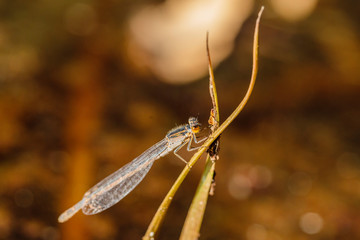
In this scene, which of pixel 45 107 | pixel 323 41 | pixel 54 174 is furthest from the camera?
pixel 323 41

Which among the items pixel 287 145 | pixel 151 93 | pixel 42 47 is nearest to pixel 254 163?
pixel 287 145

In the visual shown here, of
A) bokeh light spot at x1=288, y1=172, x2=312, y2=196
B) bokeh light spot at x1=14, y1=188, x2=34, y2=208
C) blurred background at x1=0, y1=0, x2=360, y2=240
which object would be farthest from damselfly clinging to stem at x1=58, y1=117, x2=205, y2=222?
bokeh light spot at x1=288, y1=172, x2=312, y2=196

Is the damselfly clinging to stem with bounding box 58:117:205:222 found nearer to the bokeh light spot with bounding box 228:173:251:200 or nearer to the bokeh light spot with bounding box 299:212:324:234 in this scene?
the bokeh light spot with bounding box 228:173:251:200

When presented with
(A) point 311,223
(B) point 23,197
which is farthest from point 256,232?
(B) point 23,197

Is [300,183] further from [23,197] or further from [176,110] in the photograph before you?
[23,197]

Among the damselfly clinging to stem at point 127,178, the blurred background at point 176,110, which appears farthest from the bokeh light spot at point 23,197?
the damselfly clinging to stem at point 127,178

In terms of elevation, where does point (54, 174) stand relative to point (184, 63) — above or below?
below

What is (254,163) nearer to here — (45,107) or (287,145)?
(287,145)
